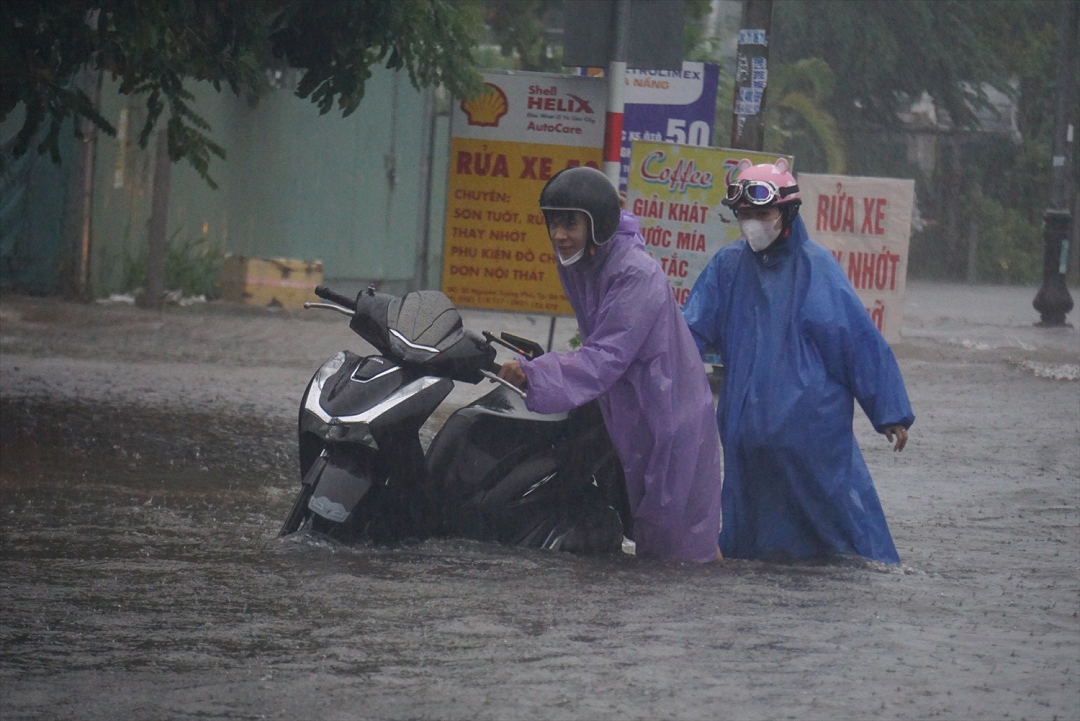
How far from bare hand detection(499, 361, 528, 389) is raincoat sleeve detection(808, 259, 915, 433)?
1.15m

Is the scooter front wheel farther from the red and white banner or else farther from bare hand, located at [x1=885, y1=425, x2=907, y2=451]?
the red and white banner

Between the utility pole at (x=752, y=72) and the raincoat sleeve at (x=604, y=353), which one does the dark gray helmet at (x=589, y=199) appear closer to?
the raincoat sleeve at (x=604, y=353)

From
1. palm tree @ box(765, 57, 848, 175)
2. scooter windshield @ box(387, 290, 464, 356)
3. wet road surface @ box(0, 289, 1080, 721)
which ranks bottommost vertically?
wet road surface @ box(0, 289, 1080, 721)

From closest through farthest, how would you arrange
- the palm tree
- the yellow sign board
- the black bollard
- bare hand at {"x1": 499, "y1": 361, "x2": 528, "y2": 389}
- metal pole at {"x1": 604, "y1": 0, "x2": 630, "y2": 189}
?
1. bare hand at {"x1": 499, "y1": 361, "x2": 528, "y2": 389}
2. metal pole at {"x1": 604, "y1": 0, "x2": 630, "y2": 189}
3. the yellow sign board
4. the black bollard
5. the palm tree

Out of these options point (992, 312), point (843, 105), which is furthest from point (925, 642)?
point (843, 105)

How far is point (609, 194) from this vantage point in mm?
5426

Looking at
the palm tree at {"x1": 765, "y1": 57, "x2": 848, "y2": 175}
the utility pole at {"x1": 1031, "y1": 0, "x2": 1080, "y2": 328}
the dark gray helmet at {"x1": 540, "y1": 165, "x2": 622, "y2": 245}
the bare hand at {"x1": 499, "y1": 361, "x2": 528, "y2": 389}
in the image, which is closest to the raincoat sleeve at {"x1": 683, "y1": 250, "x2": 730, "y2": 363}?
the dark gray helmet at {"x1": 540, "y1": 165, "x2": 622, "y2": 245}

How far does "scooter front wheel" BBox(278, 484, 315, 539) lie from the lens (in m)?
5.34

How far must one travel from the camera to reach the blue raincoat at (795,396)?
227 inches

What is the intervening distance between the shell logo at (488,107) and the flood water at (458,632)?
467cm

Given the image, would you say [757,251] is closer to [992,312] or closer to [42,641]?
[42,641]

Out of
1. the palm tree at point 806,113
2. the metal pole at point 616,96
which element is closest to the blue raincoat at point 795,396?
the metal pole at point 616,96

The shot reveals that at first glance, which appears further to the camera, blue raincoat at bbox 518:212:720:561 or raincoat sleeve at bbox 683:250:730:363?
raincoat sleeve at bbox 683:250:730:363

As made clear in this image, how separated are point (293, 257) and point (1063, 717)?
15321mm
